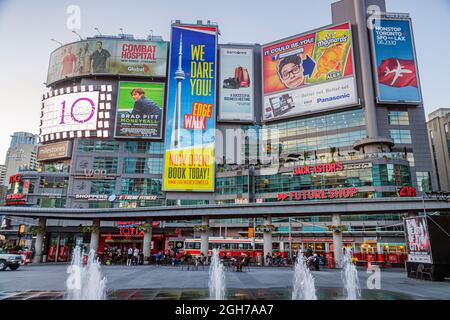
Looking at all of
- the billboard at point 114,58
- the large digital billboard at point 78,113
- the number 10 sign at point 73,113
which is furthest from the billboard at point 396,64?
the number 10 sign at point 73,113

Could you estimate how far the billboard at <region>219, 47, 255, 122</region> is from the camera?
248 ft

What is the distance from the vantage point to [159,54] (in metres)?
79.4

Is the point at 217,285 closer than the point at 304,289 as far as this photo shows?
No

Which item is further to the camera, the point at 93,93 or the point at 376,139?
the point at 93,93

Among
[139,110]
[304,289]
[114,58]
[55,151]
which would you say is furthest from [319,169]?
[55,151]

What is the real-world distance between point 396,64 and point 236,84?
36.1m

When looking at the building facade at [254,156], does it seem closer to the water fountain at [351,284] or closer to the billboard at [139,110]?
the billboard at [139,110]

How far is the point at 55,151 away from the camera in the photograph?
7725 cm

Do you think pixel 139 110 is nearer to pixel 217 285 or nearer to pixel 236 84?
pixel 236 84

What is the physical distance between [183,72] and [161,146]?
1838 cm

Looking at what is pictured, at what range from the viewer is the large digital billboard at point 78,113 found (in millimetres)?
73312
